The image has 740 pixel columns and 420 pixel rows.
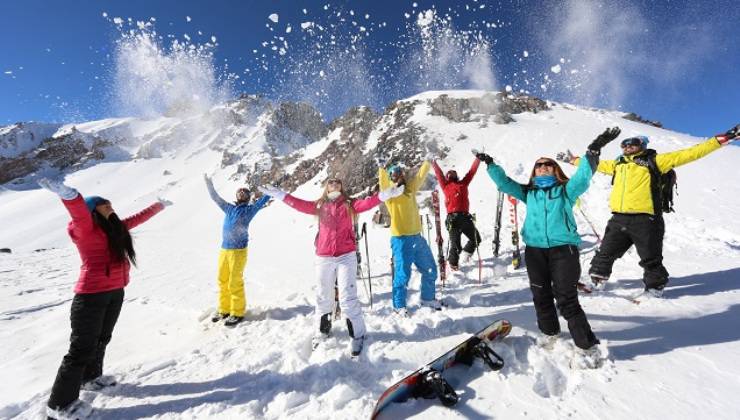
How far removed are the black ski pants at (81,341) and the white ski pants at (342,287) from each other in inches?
96.5

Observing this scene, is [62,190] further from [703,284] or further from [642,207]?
[703,284]

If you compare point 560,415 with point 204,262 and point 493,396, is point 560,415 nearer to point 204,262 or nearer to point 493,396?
point 493,396

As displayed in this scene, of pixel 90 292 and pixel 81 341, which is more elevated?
pixel 90 292

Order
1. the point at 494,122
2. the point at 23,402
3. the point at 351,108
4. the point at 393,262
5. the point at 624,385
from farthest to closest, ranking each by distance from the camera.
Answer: the point at 351,108 → the point at 494,122 → the point at 393,262 → the point at 23,402 → the point at 624,385

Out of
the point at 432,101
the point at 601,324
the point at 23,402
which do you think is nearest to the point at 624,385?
the point at 601,324

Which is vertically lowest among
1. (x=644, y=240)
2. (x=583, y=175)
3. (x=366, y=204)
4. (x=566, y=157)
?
(x=644, y=240)

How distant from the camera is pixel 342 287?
16.0 ft

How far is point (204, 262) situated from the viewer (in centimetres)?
1435

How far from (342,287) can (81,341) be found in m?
2.93

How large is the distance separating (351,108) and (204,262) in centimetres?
4892

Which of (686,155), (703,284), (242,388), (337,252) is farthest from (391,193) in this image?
(703,284)

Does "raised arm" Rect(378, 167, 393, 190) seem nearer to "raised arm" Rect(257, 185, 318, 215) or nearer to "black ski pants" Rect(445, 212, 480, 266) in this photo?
"raised arm" Rect(257, 185, 318, 215)

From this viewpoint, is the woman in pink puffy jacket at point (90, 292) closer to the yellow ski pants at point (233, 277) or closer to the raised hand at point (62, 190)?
the raised hand at point (62, 190)

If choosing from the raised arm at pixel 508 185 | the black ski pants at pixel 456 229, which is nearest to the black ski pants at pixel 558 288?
the raised arm at pixel 508 185
